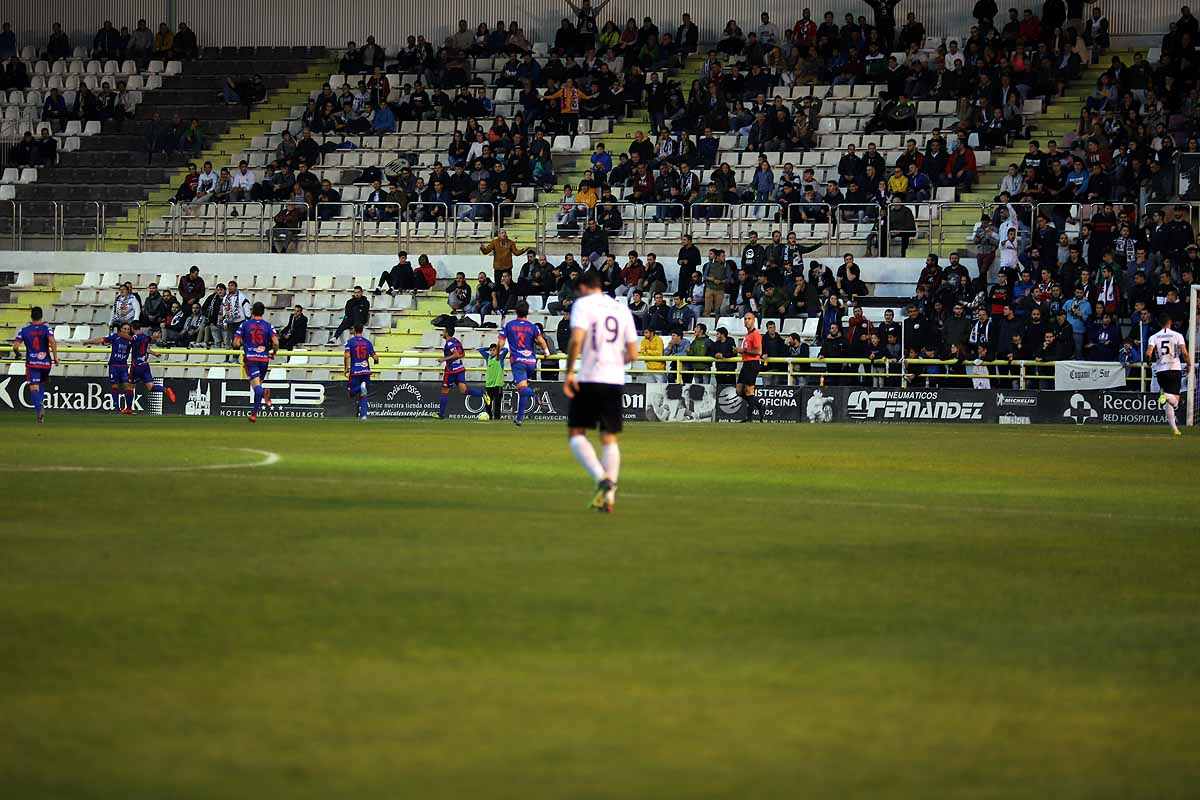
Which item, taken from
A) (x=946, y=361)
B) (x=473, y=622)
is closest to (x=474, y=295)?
(x=946, y=361)

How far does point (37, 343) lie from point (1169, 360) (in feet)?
65.2

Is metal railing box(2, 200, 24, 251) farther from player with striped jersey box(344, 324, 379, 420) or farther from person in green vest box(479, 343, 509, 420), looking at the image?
person in green vest box(479, 343, 509, 420)

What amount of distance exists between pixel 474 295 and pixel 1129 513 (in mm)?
28006

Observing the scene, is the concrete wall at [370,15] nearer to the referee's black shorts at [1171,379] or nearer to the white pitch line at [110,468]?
the referee's black shorts at [1171,379]

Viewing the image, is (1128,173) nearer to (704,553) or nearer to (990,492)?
(990,492)

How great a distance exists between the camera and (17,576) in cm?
1024

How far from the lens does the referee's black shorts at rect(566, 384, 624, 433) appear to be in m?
14.9

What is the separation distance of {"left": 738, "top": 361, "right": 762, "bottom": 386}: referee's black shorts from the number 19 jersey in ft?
70.4

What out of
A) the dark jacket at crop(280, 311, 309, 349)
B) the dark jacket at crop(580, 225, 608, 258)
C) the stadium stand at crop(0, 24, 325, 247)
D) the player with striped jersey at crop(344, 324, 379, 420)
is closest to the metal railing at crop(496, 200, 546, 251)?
the dark jacket at crop(580, 225, 608, 258)

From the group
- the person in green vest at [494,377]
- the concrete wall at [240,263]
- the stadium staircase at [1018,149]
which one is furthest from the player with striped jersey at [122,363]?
the stadium staircase at [1018,149]

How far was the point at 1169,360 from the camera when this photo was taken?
104 feet

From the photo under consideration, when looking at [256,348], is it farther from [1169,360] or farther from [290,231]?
[1169,360]

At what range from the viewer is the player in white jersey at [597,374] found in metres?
14.9

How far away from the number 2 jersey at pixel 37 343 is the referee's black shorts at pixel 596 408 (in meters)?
20.7
